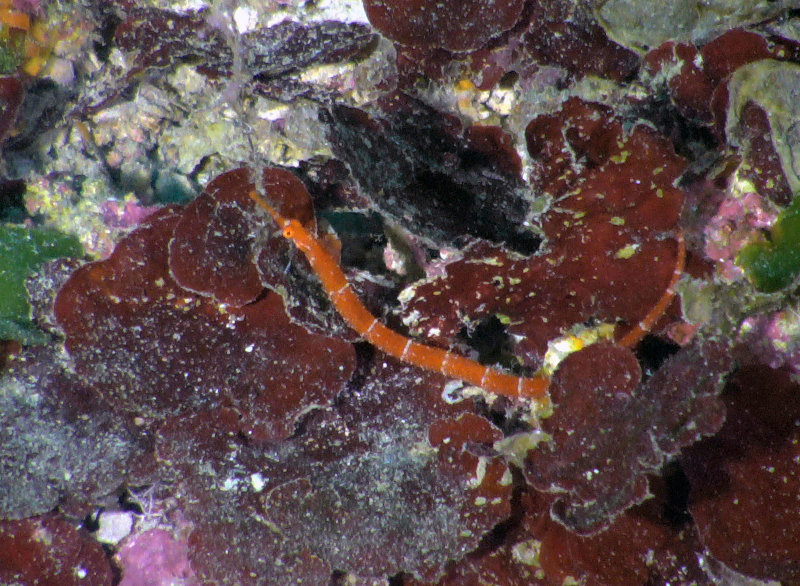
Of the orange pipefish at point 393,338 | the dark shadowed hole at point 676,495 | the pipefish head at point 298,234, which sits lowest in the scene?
the dark shadowed hole at point 676,495

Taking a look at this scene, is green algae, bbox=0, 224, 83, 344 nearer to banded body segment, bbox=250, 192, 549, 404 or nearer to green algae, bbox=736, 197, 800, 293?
banded body segment, bbox=250, 192, 549, 404

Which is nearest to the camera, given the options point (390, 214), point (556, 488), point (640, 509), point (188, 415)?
point (556, 488)

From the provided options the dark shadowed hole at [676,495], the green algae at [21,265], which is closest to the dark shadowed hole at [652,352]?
the dark shadowed hole at [676,495]

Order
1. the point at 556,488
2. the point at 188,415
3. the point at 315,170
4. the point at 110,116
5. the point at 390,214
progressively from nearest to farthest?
the point at 556,488 → the point at 390,214 → the point at 188,415 → the point at 315,170 → the point at 110,116

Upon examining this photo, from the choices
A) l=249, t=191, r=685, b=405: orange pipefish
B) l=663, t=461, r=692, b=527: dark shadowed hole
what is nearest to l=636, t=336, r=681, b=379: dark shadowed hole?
l=249, t=191, r=685, b=405: orange pipefish

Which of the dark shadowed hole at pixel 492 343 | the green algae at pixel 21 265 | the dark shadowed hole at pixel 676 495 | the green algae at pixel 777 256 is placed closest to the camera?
the green algae at pixel 777 256

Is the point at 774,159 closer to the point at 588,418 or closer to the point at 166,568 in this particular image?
the point at 588,418

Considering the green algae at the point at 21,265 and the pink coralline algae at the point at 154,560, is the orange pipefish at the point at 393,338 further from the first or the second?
the pink coralline algae at the point at 154,560

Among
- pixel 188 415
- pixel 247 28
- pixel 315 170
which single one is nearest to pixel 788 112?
pixel 315 170
